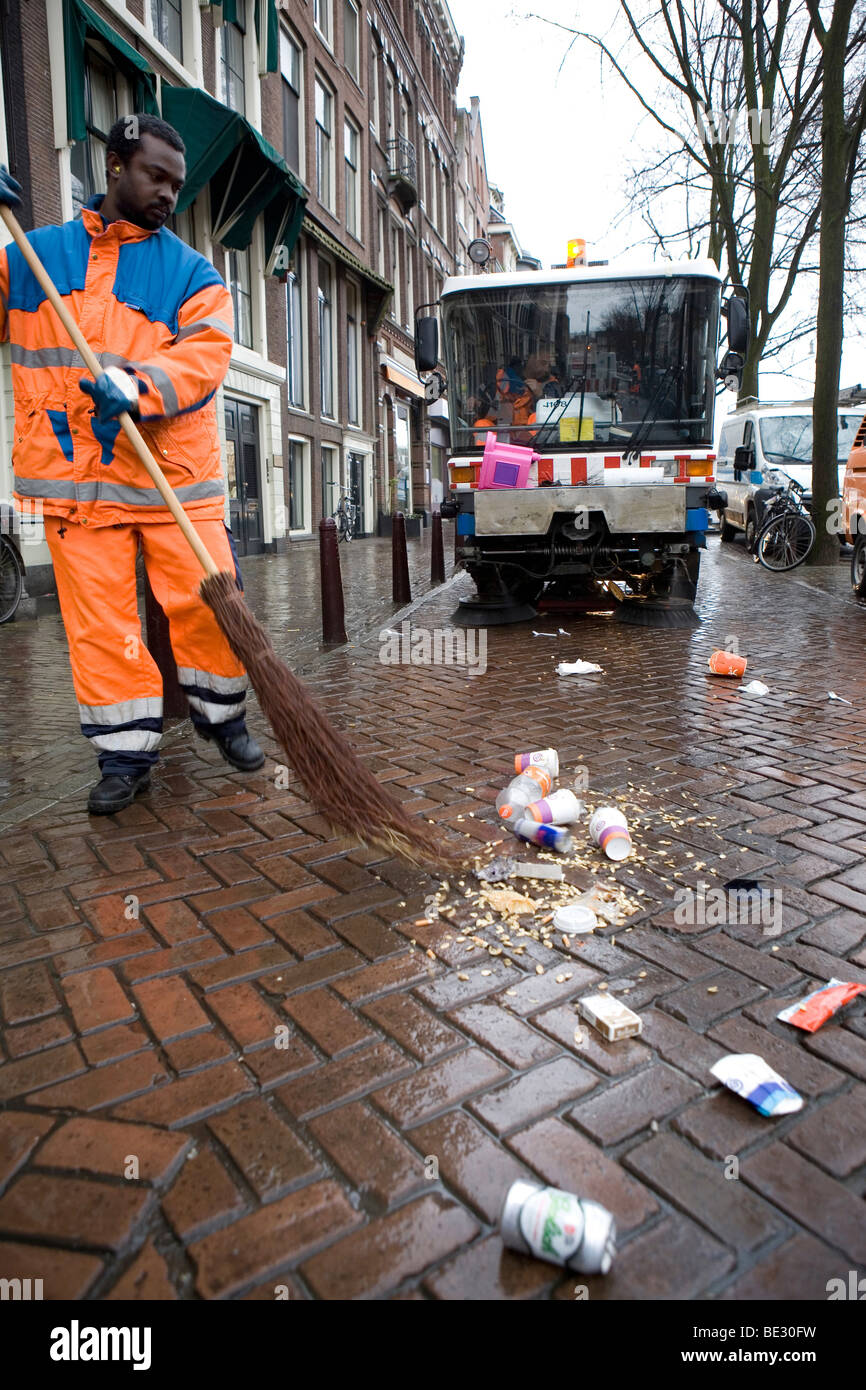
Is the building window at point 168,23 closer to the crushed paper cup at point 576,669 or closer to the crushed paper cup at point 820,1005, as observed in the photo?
the crushed paper cup at point 576,669

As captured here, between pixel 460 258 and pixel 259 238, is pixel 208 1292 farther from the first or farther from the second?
pixel 460 258

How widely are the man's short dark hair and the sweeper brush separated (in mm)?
436

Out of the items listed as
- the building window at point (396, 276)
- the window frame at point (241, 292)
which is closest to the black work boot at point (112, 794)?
the window frame at point (241, 292)

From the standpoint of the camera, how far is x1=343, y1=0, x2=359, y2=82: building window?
23.0m

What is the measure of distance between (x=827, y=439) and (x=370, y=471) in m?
15.3

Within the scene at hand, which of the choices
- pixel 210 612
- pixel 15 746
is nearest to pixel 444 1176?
pixel 210 612

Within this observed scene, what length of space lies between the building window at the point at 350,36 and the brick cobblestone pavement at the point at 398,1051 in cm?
2539

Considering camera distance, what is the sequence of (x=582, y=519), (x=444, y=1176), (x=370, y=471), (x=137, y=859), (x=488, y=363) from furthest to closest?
1. (x=370, y=471)
2. (x=488, y=363)
3. (x=582, y=519)
4. (x=137, y=859)
5. (x=444, y=1176)

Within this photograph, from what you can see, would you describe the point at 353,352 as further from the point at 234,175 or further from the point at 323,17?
the point at 234,175

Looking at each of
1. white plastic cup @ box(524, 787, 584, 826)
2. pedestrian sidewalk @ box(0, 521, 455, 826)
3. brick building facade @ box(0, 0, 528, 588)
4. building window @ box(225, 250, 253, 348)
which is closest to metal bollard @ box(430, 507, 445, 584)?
pedestrian sidewalk @ box(0, 521, 455, 826)

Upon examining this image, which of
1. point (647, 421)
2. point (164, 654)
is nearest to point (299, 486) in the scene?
point (647, 421)

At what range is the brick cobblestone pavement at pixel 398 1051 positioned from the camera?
1.43 meters

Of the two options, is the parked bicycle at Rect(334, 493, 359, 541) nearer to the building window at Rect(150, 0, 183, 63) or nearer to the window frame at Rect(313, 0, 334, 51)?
the building window at Rect(150, 0, 183, 63)

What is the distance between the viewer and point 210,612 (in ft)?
10.5
